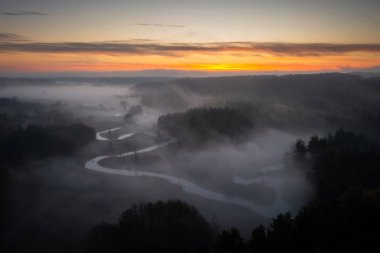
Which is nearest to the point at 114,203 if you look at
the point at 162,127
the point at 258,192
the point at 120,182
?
the point at 120,182

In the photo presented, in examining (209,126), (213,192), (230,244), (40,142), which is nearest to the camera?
(230,244)

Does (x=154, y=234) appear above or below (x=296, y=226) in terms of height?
below

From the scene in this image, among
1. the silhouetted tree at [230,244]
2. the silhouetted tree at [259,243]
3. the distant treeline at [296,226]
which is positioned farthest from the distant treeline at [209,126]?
the silhouetted tree at [259,243]

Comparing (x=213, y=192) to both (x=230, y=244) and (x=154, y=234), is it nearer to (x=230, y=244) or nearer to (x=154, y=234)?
(x=154, y=234)

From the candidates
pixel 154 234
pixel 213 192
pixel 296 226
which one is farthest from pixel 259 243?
pixel 213 192

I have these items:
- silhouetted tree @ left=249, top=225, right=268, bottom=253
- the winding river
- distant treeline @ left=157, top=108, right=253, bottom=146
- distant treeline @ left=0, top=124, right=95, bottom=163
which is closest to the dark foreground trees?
silhouetted tree @ left=249, top=225, right=268, bottom=253

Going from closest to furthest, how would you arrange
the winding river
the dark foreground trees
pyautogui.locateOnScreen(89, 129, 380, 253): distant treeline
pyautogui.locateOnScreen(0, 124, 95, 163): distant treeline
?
pyautogui.locateOnScreen(89, 129, 380, 253): distant treeline, the dark foreground trees, the winding river, pyautogui.locateOnScreen(0, 124, 95, 163): distant treeline

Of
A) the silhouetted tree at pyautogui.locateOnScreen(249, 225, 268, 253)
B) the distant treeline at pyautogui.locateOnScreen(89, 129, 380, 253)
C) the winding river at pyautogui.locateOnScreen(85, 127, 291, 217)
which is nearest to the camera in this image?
the distant treeline at pyautogui.locateOnScreen(89, 129, 380, 253)

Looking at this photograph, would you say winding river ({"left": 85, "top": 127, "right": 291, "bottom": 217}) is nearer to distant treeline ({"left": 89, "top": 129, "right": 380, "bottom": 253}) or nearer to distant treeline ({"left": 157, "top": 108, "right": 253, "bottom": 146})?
distant treeline ({"left": 89, "top": 129, "right": 380, "bottom": 253})
